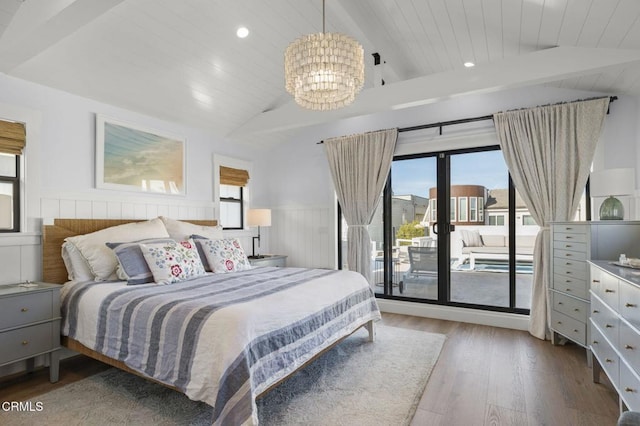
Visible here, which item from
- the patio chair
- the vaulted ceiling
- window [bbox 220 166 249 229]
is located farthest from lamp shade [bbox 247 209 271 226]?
the patio chair

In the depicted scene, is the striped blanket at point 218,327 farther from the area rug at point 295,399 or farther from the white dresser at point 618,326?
the white dresser at point 618,326

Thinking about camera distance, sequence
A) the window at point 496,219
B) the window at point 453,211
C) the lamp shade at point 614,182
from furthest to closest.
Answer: the window at point 453,211
the window at point 496,219
the lamp shade at point 614,182

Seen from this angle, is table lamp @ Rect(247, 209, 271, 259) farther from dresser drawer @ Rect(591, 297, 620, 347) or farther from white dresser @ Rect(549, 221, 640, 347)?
dresser drawer @ Rect(591, 297, 620, 347)

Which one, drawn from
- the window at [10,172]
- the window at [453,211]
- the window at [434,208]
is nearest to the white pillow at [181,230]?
the window at [10,172]

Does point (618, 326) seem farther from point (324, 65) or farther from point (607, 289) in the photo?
point (324, 65)

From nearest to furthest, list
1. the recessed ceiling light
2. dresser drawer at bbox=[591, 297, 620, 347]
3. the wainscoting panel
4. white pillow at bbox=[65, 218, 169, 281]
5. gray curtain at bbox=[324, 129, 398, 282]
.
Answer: dresser drawer at bbox=[591, 297, 620, 347], white pillow at bbox=[65, 218, 169, 281], the recessed ceiling light, gray curtain at bbox=[324, 129, 398, 282], the wainscoting panel

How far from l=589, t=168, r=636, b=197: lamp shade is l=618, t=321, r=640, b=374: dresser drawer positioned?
1.34 m

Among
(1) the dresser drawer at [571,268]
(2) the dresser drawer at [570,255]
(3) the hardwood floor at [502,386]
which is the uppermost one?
(2) the dresser drawer at [570,255]

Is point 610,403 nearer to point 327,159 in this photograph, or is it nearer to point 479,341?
point 479,341

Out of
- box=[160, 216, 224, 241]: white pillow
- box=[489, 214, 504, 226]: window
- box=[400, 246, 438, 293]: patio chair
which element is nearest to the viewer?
box=[160, 216, 224, 241]: white pillow

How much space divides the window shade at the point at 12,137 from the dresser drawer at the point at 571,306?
4813 mm

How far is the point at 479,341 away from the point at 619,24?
2788mm

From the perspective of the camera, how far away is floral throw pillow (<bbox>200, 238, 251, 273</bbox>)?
335 centimetres

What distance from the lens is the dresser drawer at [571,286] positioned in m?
2.91
